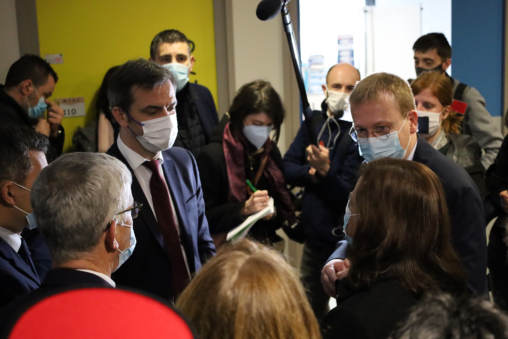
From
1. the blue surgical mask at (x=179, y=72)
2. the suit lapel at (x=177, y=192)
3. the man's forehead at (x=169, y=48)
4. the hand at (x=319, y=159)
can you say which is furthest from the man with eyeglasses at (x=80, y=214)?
the man's forehead at (x=169, y=48)

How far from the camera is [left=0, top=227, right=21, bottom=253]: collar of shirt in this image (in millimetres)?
1638

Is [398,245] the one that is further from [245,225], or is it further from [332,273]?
[245,225]

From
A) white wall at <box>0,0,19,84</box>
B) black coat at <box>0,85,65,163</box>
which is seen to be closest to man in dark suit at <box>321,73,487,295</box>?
black coat at <box>0,85,65,163</box>

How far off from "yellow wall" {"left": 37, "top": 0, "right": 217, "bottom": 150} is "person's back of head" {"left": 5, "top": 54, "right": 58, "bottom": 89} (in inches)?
23.5

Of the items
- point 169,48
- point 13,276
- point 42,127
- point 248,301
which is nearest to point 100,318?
point 248,301

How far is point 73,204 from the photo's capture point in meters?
1.30

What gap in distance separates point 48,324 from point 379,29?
14.2 feet

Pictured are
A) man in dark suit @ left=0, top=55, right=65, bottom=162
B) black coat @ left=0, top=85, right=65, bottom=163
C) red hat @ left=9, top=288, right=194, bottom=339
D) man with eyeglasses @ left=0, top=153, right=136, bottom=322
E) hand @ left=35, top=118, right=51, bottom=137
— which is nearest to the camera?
red hat @ left=9, top=288, right=194, bottom=339

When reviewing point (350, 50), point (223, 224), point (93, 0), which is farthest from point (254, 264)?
point (350, 50)

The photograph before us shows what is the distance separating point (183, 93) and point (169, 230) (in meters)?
1.47

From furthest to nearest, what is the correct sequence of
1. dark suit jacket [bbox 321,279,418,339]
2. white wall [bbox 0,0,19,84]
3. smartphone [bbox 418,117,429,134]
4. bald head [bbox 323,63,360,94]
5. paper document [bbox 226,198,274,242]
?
white wall [bbox 0,0,19,84]
bald head [bbox 323,63,360,94]
smartphone [bbox 418,117,429,134]
paper document [bbox 226,198,274,242]
dark suit jacket [bbox 321,279,418,339]

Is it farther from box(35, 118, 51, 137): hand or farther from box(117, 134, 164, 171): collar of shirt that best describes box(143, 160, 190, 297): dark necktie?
box(35, 118, 51, 137): hand

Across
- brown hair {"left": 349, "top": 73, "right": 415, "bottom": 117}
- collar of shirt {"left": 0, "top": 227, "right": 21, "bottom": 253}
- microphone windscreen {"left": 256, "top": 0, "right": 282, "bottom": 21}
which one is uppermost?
microphone windscreen {"left": 256, "top": 0, "right": 282, "bottom": 21}

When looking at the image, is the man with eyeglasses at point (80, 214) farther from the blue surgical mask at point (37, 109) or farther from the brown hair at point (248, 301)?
the blue surgical mask at point (37, 109)
